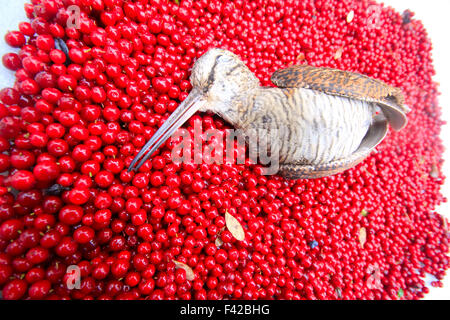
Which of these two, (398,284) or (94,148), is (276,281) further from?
(94,148)

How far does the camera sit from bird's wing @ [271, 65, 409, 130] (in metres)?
1.01

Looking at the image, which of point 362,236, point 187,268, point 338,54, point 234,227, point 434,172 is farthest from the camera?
point 434,172

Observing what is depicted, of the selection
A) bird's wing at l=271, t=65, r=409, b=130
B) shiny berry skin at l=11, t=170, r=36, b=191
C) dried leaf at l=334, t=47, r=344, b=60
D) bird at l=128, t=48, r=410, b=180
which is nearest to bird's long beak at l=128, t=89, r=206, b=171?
bird at l=128, t=48, r=410, b=180

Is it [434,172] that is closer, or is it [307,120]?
[307,120]

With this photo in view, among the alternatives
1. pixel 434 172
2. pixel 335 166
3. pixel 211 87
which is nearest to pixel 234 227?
pixel 335 166

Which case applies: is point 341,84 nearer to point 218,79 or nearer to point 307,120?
point 307,120

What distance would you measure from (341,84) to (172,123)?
85 cm

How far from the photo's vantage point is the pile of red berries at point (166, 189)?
30.9 inches

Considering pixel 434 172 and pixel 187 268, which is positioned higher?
pixel 434 172

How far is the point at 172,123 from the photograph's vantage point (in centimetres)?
106

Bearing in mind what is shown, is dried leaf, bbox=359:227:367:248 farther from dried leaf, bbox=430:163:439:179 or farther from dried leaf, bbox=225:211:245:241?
dried leaf, bbox=430:163:439:179

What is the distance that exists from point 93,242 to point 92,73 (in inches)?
27.5

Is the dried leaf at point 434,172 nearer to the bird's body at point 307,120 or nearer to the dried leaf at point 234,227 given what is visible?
the bird's body at point 307,120

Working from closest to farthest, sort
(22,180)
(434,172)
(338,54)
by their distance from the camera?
(22,180) < (338,54) < (434,172)
